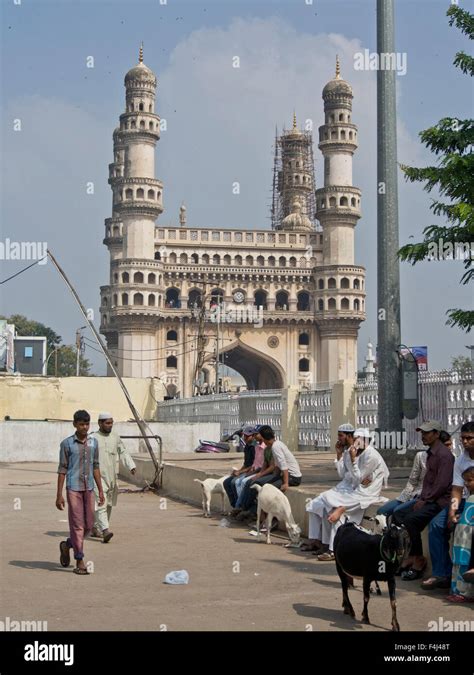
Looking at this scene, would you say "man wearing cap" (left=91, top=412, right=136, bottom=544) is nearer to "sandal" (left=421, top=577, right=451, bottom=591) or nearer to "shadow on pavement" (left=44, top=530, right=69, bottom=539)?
"shadow on pavement" (left=44, top=530, right=69, bottom=539)

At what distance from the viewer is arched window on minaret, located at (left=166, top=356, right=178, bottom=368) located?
6284 centimetres

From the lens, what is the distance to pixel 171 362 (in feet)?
207

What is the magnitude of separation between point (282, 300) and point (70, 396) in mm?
26499

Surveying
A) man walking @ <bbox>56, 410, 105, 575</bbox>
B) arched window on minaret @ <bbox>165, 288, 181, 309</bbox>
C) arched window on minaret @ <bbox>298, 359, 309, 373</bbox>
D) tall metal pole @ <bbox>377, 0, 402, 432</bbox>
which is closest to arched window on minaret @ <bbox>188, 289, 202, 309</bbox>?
arched window on minaret @ <bbox>165, 288, 181, 309</bbox>

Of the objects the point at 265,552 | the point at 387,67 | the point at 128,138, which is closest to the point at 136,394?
the point at 128,138

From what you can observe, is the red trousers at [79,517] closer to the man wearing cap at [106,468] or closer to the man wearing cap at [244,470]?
the man wearing cap at [106,468]

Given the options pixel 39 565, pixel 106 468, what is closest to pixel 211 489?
pixel 106 468

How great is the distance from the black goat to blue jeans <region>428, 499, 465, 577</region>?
0.79m

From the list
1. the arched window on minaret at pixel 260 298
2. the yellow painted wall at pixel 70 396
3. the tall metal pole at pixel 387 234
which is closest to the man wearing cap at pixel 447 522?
the tall metal pole at pixel 387 234

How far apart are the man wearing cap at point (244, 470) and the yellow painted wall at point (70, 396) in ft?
92.8

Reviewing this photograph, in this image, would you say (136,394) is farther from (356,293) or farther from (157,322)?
(356,293)
